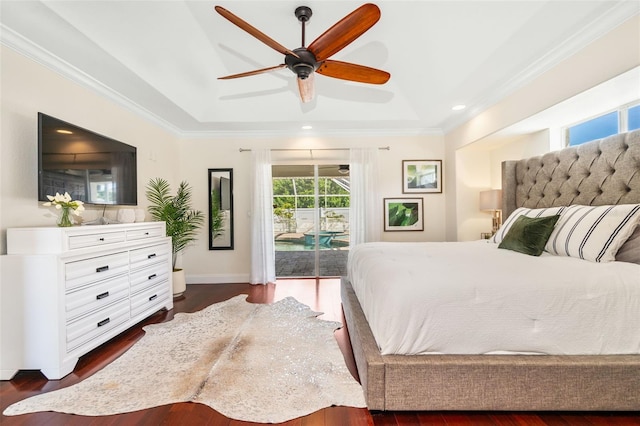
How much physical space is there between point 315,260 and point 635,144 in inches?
145

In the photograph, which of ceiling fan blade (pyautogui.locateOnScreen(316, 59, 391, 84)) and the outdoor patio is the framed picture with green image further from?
ceiling fan blade (pyautogui.locateOnScreen(316, 59, 391, 84))

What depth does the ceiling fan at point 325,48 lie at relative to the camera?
1.54 metres

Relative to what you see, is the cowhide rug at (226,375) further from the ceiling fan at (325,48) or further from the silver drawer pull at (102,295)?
the ceiling fan at (325,48)

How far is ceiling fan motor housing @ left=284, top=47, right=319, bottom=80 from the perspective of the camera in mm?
1822

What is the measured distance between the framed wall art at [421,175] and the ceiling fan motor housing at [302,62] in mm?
2797

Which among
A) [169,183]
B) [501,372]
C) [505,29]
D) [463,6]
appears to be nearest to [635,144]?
[505,29]

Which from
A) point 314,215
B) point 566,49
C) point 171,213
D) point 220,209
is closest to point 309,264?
point 314,215

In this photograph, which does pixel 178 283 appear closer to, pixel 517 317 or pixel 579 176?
pixel 517 317

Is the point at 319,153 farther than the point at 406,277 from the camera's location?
Yes

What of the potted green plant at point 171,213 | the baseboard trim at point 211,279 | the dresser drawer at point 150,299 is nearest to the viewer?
the dresser drawer at point 150,299

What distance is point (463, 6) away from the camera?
6.86 ft

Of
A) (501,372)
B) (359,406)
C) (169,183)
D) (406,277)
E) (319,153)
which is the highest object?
(319,153)

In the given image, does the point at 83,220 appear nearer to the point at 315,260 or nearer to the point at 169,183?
the point at 169,183

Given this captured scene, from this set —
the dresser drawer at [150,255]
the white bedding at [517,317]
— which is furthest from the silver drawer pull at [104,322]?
the white bedding at [517,317]
